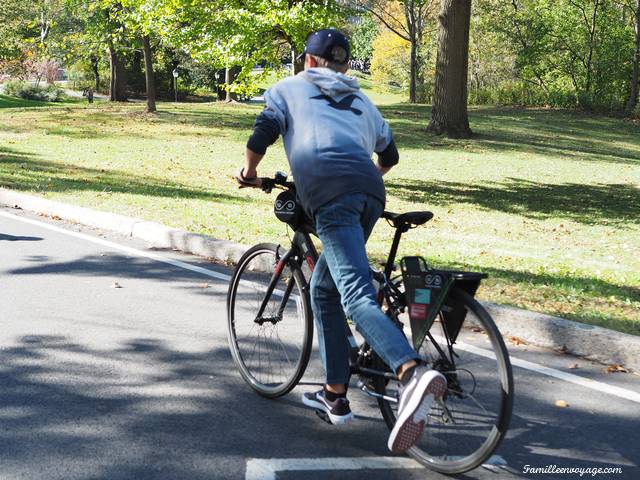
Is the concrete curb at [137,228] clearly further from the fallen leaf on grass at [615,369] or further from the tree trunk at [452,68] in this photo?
the tree trunk at [452,68]

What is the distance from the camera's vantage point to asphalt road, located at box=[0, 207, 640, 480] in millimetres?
3709

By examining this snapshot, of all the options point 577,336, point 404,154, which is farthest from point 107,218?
point 404,154

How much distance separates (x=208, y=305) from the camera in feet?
21.3

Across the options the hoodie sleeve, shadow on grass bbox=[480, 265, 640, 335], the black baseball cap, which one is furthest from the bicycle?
shadow on grass bbox=[480, 265, 640, 335]

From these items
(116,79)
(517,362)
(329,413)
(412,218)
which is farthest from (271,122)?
(116,79)

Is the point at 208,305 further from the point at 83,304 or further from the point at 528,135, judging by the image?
the point at 528,135

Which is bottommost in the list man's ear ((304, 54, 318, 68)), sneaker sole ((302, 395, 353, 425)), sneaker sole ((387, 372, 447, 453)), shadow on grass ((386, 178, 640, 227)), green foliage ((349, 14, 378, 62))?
shadow on grass ((386, 178, 640, 227))

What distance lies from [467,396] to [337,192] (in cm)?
109

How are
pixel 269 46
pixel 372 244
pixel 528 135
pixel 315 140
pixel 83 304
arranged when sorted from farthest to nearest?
pixel 528 135 < pixel 269 46 < pixel 372 244 < pixel 83 304 < pixel 315 140

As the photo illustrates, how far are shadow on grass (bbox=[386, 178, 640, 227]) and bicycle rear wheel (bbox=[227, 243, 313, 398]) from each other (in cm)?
933

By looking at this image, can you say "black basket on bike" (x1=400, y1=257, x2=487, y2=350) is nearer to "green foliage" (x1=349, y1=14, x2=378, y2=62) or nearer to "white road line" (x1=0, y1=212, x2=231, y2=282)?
"white road line" (x1=0, y1=212, x2=231, y2=282)

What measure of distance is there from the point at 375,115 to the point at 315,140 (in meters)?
0.42

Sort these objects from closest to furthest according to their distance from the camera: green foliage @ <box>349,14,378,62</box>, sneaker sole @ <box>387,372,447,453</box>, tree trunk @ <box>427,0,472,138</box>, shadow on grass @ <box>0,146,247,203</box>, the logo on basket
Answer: sneaker sole @ <box>387,372,447,453</box>, the logo on basket, shadow on grass @ <box>0,146,247,203</box>, tree trunk @ <box>427,0,472,138</box>, green foliage @ <box>349,14,378,62</box>

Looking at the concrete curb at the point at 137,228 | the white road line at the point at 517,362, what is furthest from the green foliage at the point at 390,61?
the white road line at the point at 517,362
